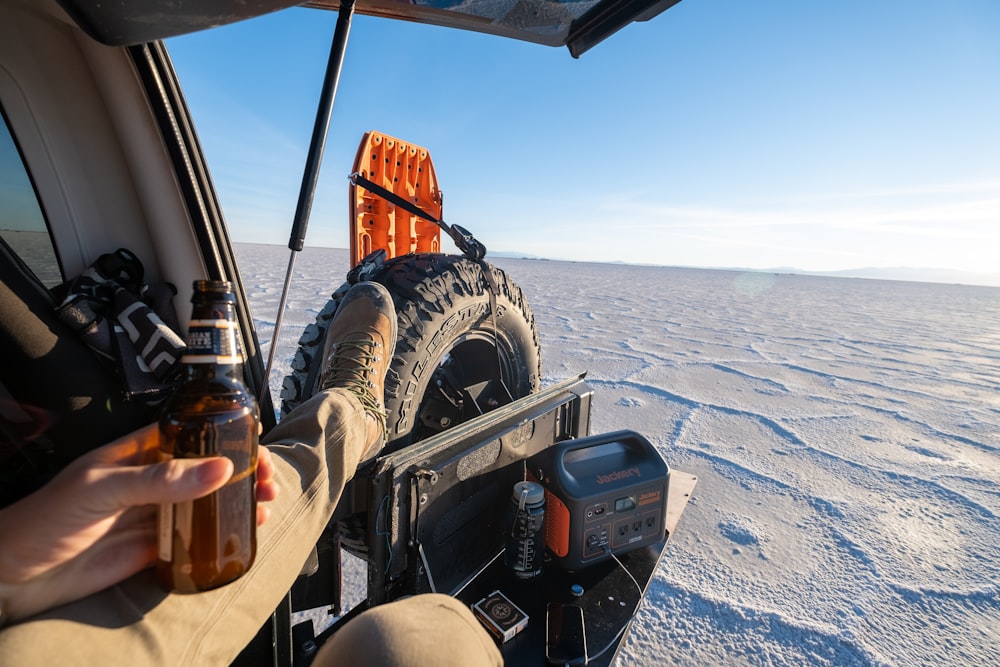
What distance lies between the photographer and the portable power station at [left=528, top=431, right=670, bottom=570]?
173 cm

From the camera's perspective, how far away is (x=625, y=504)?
1.83 meters

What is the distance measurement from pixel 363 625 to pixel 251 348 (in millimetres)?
963

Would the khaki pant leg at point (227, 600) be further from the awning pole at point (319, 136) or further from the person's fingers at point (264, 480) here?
the awning pole at point (319, 136)

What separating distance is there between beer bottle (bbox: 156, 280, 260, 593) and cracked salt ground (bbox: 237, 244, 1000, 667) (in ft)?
4.79

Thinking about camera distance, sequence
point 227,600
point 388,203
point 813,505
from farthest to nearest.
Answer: point 813,505 → point 388,203 → point 227,600

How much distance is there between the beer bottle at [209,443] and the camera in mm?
799

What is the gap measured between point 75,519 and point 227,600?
0.33 m

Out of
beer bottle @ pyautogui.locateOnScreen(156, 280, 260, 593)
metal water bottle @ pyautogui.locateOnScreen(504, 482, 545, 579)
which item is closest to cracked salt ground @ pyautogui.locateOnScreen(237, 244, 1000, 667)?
metal water bottle @ pyautogui.locateOnScreen(504, 482, 545, 579)

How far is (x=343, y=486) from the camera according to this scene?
4.24ft

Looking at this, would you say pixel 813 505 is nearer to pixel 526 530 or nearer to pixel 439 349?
pixel 526 530

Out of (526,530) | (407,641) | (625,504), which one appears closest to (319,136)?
(407,641)

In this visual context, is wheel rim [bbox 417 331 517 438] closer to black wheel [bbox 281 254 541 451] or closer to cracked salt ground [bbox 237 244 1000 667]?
black wheel [bbox 281 254 541 451]

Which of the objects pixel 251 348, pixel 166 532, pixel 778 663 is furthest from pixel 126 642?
pixel 778 663

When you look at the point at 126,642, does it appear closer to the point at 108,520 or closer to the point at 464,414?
the point at 108,520
